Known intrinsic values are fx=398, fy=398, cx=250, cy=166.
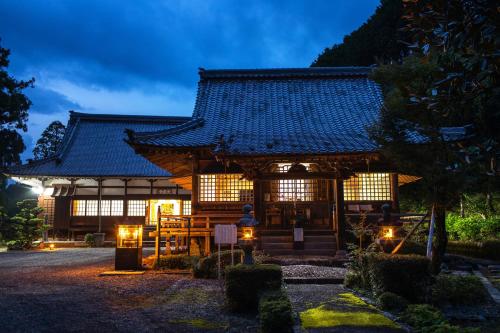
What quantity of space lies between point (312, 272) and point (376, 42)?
35629 mm

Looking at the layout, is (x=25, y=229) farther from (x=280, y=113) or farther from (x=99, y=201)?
(x=280, y=113)

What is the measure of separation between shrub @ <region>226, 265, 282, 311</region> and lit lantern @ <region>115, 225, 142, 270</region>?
6.60 meters

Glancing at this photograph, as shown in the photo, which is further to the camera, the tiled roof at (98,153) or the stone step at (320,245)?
the tiled roof at (98,153)

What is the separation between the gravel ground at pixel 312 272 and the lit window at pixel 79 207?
20.8 meters

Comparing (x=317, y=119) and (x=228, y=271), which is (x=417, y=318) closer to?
(x=228, y=271)

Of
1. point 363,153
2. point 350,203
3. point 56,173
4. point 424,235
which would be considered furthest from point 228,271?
point 56,173

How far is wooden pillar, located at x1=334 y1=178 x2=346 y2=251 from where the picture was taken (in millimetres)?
14453

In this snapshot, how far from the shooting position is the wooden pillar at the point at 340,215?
14.5 m

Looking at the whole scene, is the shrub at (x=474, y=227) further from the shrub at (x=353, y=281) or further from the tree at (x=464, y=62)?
the tree at (x=464, y=62)

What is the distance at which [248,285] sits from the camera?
7.54 meters

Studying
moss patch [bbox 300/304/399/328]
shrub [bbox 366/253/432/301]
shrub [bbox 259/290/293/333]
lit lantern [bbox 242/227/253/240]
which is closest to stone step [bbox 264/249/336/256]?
lit lantern [bbox 242/227/253/240]

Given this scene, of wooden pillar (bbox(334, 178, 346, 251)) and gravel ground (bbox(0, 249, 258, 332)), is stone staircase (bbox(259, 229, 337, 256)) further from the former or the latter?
gravel ground (bbox(0, 249, 258, 332))

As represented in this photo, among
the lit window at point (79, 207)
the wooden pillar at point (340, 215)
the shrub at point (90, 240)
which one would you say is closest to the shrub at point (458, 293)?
the wooden pillar at point (340, 215)

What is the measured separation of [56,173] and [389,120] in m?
24.7
